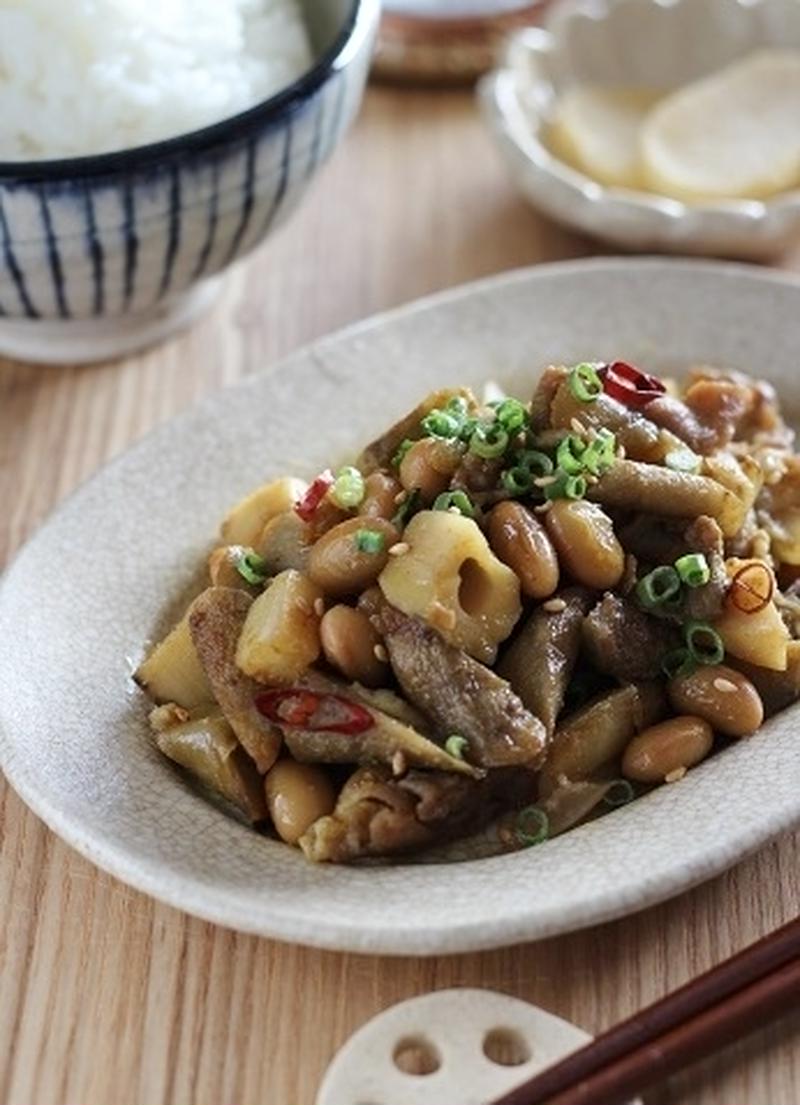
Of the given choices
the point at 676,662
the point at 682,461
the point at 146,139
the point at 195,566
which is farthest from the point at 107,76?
the point at 676,662

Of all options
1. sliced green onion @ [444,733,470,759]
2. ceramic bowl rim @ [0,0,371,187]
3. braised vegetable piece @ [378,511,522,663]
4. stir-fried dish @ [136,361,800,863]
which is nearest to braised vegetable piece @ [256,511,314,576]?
stir-fried dish @ [136,361,800,863]

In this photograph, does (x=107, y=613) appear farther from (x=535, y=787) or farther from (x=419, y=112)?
→ (x=419, y=112)

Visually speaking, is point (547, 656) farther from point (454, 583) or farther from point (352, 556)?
point (352, 556)

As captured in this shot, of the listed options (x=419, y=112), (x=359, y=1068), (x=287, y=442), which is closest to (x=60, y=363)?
(x=287, y=442)

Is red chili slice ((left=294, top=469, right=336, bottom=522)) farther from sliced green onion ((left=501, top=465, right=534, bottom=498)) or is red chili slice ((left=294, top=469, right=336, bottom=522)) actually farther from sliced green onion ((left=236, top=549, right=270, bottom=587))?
sliced green onion ((left=501, top=465, right=534, bottom=498))

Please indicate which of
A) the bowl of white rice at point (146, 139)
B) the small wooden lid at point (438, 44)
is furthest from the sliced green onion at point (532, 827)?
the small wooden lid at point (438, 44)

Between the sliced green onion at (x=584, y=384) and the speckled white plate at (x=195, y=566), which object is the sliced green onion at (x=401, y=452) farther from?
the speckled white plate at (x=195, y=566)
